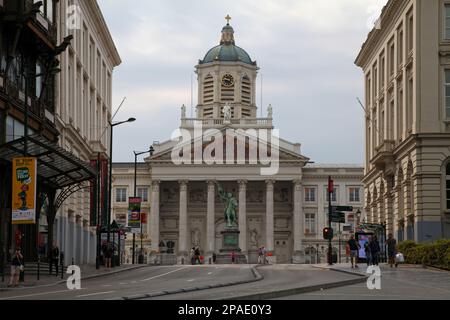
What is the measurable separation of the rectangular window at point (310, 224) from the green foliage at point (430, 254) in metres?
95.4

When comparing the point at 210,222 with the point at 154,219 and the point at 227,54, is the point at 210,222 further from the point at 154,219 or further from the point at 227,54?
the point at 227,54

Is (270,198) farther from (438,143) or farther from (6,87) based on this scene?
(6,87)

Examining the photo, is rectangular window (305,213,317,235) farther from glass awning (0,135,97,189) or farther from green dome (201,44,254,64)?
glass awning (0,135,97,189)

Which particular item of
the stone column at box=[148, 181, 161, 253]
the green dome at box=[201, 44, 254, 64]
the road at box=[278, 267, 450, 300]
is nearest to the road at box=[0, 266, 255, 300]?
the road at box=[278, 267, 450, 300]

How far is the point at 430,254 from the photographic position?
63688 mm

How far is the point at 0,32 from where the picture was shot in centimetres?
5238

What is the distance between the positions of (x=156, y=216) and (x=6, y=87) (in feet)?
360

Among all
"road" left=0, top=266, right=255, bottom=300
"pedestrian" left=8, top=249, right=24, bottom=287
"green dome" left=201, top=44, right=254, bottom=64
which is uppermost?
"green dome" left=201, top=44, right=254, bottom=64

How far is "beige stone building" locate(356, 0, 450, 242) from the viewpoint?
2953 inches

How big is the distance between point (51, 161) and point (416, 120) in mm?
30941

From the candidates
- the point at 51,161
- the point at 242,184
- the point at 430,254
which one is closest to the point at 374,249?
the point at 430,254

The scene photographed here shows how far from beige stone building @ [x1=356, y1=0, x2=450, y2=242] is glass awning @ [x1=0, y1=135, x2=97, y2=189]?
85.8 ft
